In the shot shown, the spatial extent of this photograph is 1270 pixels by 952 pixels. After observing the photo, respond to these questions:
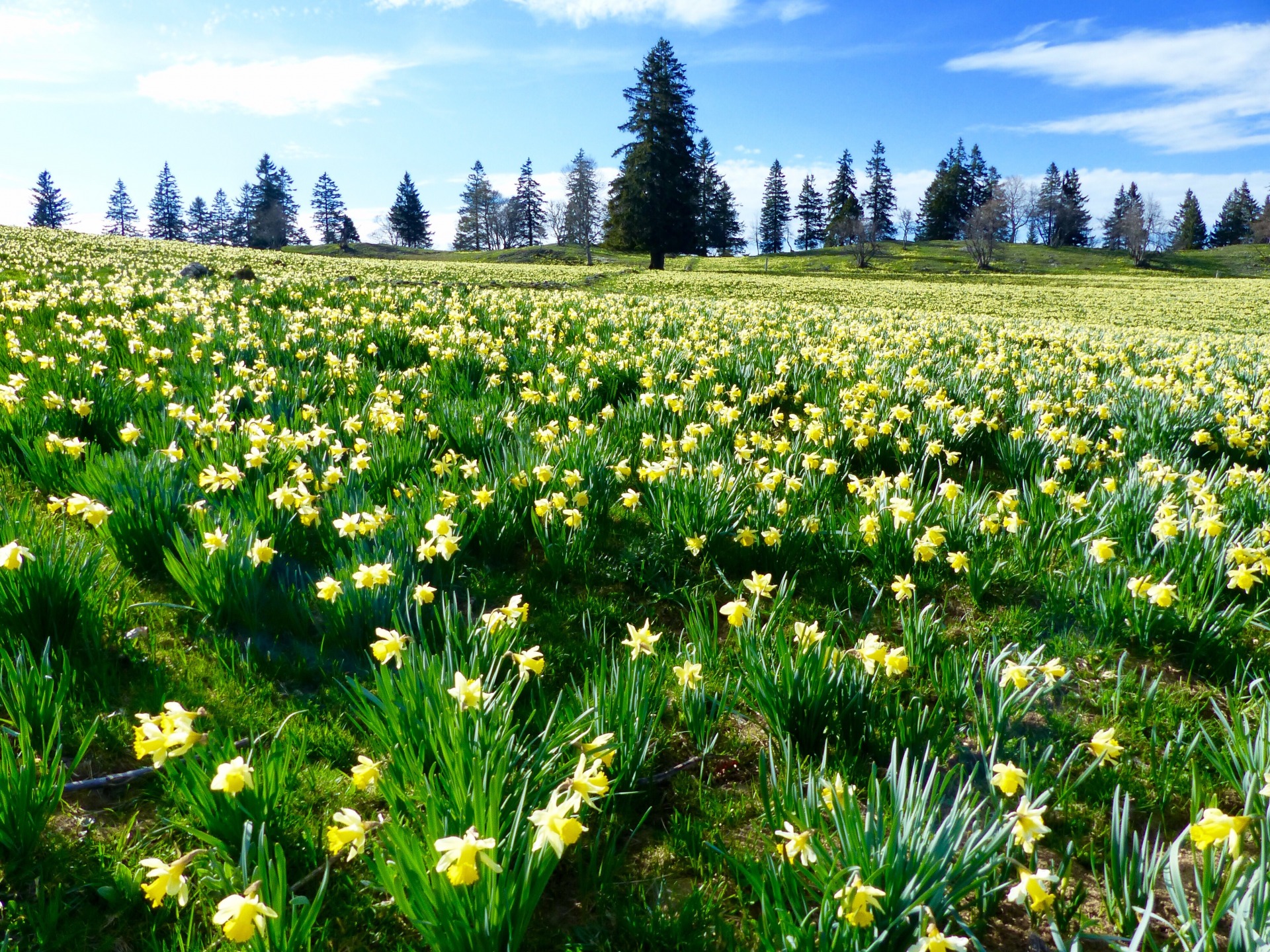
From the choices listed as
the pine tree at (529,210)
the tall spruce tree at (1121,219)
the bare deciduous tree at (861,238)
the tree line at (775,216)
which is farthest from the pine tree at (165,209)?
the tall spruce tree at (1121,219)

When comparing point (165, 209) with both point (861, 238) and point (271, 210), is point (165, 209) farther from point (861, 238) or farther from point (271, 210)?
point (861, 238)

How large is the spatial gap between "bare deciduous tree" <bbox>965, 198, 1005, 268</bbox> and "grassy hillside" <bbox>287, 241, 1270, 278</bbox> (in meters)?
1.23

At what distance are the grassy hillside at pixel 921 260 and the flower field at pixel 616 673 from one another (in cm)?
4540

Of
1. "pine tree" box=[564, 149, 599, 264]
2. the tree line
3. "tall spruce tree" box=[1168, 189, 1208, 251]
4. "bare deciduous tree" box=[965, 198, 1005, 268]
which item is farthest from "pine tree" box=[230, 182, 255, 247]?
"tall spruce tree" box=[1168, 189, 1208, 251]

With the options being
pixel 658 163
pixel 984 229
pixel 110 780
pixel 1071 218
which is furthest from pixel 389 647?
pixel 1071 218

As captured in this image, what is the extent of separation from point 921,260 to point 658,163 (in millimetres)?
36834

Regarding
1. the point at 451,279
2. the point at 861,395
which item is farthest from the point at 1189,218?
the point at 861,395

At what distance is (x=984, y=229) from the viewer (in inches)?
2726

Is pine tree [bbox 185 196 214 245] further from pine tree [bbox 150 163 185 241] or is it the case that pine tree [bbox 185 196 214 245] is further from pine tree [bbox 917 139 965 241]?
pine tree [bbox 917 139 965 241]

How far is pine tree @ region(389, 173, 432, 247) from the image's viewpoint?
8712 cm

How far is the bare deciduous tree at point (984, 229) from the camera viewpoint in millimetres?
68688

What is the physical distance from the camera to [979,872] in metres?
1.47

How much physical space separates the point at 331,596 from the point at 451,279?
21370 mm

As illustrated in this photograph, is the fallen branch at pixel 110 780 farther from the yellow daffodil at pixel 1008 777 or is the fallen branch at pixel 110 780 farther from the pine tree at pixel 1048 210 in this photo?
the pine tree at pixel 1048 210
